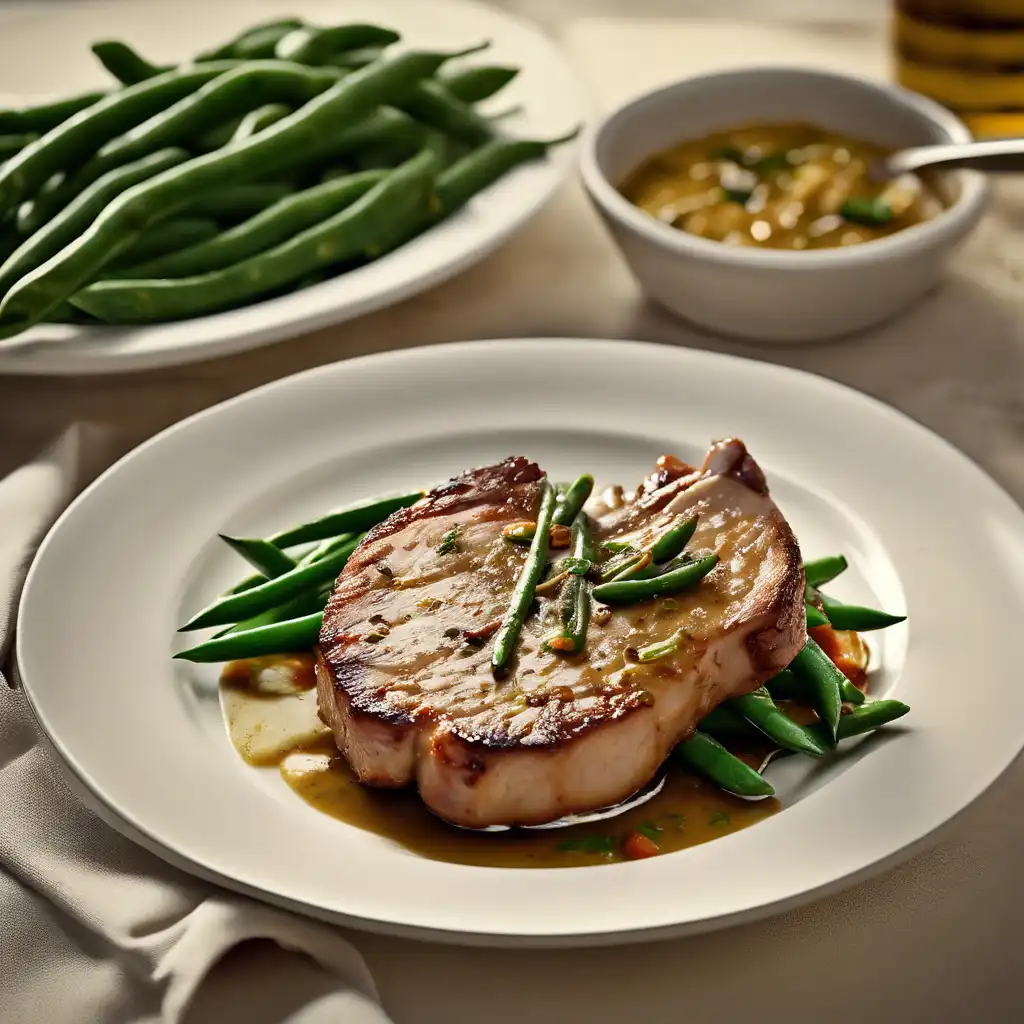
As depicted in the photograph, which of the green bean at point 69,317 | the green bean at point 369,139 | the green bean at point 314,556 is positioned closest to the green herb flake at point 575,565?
the green bean at point 314,556

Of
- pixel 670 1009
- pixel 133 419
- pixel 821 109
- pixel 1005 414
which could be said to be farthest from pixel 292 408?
pixel 821 109

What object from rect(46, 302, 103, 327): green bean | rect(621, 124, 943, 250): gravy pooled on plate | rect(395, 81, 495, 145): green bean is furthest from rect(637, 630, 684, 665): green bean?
rect(395, 81, 495, 145): green bean

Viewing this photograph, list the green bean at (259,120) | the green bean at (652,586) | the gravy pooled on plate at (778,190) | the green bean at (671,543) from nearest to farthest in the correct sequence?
the green bean at (652,586), the green bean at (671,543), the gravy pooled on plate at (778,190), the green bean at (259,120)

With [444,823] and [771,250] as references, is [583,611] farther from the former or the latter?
[771,250]

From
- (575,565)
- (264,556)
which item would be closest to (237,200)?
(264,556)

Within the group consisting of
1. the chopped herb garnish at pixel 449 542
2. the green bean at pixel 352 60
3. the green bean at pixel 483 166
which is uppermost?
the green bean at pixel 352 60

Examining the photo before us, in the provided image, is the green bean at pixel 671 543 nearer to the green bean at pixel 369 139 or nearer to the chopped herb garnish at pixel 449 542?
the chopped herb garnish at pixel 449 542

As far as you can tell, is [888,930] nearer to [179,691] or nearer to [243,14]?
[179,691]

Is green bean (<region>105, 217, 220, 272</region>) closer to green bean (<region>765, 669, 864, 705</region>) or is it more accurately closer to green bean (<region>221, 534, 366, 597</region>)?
green bean (<region>221, 534, 366, 597</region>)
